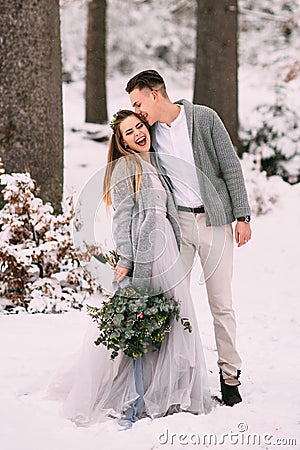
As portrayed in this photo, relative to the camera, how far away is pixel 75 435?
3336mm

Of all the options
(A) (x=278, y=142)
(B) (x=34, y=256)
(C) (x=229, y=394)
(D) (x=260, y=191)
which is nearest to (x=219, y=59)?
(A) (x=278, y=142)

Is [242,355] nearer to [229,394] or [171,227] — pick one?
[229,394]

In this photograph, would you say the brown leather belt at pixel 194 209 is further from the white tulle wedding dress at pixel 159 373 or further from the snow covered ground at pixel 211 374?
the snow covered ground at pixel 211 374

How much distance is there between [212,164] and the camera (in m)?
3.71

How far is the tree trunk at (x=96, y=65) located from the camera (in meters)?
11.5

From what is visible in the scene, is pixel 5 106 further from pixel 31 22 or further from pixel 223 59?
pixel 223 59

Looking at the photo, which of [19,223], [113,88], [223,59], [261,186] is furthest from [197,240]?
[113,88]

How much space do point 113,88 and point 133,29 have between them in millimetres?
1852

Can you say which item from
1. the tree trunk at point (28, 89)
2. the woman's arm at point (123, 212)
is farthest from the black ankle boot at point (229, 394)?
the tree trunk at point (28, 89)

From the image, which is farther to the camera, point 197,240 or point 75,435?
point 197,240

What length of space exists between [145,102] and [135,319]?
1136 millimetres

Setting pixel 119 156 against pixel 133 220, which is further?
pixel 119 156

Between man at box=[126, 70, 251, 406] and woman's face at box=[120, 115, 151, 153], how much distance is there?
0.33 ft

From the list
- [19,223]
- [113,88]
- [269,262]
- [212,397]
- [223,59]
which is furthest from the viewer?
[113,88]
